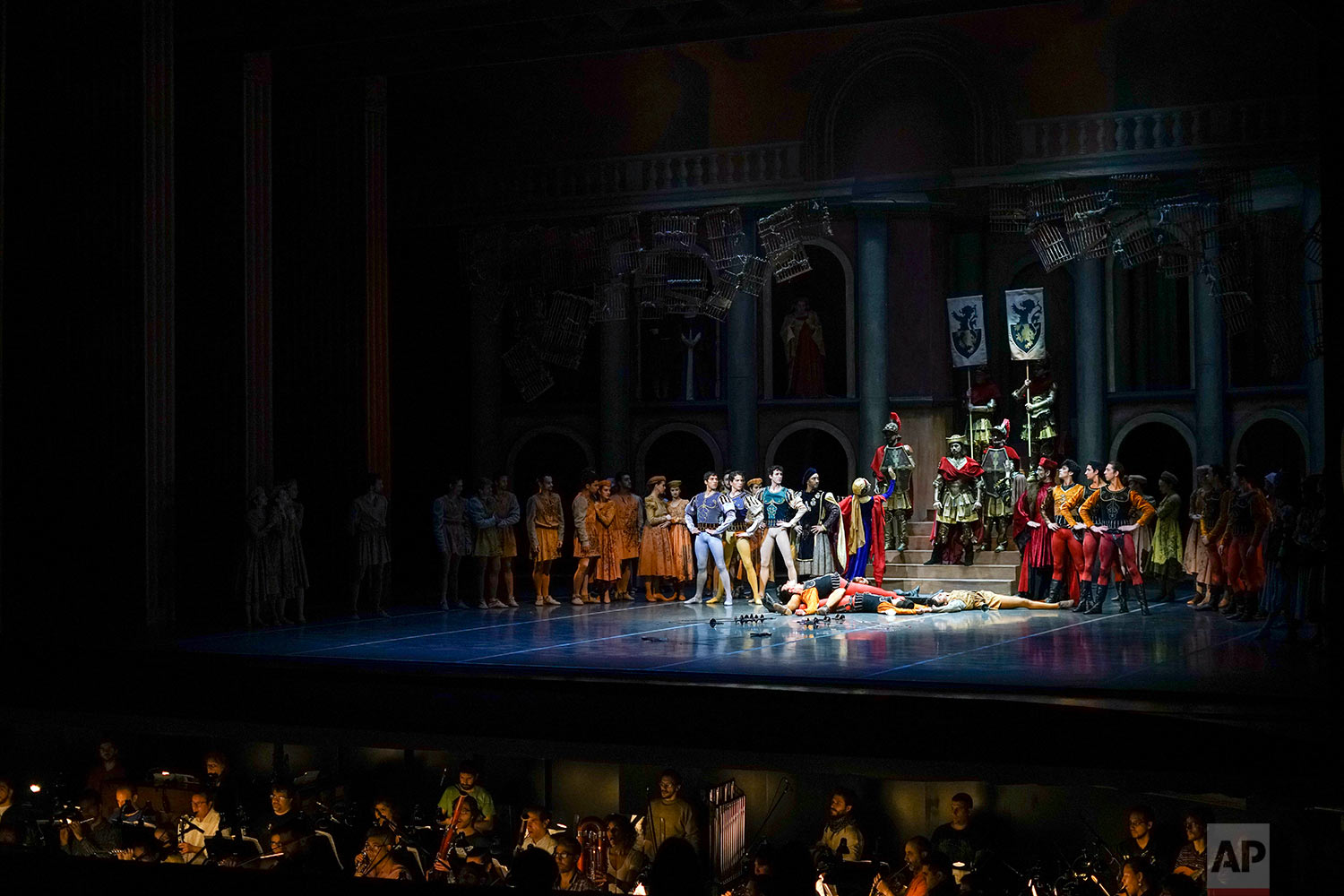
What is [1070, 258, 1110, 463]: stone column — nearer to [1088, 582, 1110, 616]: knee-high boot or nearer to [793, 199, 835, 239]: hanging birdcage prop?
[793, 199, 835, 239]: hanging birdcage prop

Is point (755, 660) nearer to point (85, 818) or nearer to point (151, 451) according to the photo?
point (85, 818)

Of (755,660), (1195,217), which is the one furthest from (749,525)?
(1195,217)

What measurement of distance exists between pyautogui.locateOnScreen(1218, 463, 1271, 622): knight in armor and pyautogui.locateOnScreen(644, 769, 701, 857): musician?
6.04 metres

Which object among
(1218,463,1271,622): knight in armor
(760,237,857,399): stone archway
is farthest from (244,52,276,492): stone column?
(1218,463,1271,622): knight in armor

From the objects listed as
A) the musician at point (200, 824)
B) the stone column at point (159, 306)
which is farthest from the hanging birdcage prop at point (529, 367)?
the musician at point (200, 824)

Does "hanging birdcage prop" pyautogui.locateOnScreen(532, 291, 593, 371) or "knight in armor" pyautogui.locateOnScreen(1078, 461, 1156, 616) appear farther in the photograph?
"hanging birdcage prop" pyautogui.locateOnScreen(532, 291, 593, 371)

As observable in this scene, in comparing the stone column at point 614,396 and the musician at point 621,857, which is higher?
the stone column at point 614,396

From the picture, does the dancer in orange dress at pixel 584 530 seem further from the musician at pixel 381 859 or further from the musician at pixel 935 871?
the musician at pixel 935 871

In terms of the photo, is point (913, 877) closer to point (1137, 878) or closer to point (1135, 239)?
point (1137, 878)

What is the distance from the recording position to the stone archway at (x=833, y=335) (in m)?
19.0

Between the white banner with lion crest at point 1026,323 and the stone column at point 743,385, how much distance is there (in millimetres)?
3482

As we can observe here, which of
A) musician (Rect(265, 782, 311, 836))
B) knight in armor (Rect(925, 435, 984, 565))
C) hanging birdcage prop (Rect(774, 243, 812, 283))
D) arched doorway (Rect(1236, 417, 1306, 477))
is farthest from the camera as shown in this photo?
arched doorway (Rect(1236, 417, 1306, 477))

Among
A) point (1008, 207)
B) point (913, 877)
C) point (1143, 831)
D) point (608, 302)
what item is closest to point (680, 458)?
point (608, 302)

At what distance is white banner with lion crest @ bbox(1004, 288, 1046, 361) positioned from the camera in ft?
57.5
